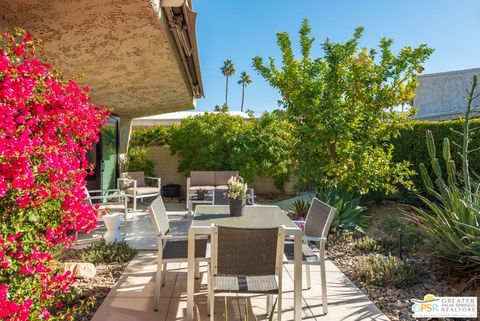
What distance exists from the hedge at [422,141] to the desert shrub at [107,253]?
5.87 m

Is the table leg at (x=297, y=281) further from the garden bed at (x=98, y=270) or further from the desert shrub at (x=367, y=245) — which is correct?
the desert shrub at (x=367, y=245)

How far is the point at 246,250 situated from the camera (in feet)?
8.11

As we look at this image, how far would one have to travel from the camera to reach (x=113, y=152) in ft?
29.8

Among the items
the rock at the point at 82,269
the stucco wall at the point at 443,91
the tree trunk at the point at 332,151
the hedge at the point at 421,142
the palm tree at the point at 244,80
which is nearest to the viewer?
the rock at the point at 82,269

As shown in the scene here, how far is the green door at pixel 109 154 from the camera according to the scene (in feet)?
27.5

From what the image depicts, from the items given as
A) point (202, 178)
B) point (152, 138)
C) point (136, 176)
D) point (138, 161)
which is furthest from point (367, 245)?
point (152, 138)

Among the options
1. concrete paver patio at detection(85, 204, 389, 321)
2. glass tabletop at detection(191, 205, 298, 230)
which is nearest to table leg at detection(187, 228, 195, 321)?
glass tabletop at detection(191, 205, 298, 230)

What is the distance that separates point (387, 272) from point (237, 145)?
6.26 m

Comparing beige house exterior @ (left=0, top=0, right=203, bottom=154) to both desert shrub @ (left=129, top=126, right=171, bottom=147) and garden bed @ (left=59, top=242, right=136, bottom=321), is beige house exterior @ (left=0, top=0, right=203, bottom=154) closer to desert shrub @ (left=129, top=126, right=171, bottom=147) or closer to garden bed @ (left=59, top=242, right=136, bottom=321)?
garden bed @ (left=59, top=242, right=136, bottom=321)

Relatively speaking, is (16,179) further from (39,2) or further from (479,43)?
(479,43)

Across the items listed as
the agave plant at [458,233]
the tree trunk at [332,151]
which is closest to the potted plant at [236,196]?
the agave plant at [458,233]

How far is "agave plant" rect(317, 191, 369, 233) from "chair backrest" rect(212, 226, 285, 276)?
3159 millimetres

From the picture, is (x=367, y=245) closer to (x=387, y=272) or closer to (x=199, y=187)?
(x=387, y=272)

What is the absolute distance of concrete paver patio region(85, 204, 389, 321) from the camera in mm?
2996
